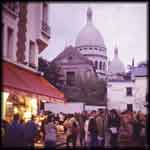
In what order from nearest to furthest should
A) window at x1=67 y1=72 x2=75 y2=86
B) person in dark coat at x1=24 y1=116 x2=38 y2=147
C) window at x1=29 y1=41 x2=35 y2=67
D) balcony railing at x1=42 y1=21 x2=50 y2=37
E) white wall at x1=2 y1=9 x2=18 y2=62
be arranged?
person in dark coat at x1=24 y1=116 x2=38 y2=147, white wall at x1=2 y1=9 x2=18 y2=62, window at x1=29 y1=41 x2=35 y2=67, balcony railing at x1=42 y1=21 x2=50 y2=37, window at x1=67 y1=72 x2=75 y2=86

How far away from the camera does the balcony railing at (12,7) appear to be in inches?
736

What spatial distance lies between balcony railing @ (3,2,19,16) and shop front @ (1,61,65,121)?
210 cm

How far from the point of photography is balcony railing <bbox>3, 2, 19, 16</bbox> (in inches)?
736

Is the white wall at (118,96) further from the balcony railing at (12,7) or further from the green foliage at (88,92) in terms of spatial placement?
the balcony railing at (12,7)

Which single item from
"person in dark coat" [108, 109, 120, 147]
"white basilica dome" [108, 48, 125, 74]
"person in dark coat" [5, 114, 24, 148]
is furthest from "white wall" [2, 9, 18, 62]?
"white basilica dome" [108, 48, 125, 74]

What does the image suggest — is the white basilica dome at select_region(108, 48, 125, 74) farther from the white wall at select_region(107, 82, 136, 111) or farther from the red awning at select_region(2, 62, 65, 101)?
the red awning at select_region(2, 62, 65, 101)

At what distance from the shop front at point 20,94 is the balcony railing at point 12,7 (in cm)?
210

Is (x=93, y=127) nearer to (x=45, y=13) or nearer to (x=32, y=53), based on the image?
(x=32, y=53)

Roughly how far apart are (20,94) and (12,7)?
436 centimetres

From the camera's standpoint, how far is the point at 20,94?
54.7ft

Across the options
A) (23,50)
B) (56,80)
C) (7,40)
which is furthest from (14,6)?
(56,80)

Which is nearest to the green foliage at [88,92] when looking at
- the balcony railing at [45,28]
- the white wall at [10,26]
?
the balcony railing at [45,28]

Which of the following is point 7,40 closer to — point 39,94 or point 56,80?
point 39,94

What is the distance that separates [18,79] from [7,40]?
10.0 feet
